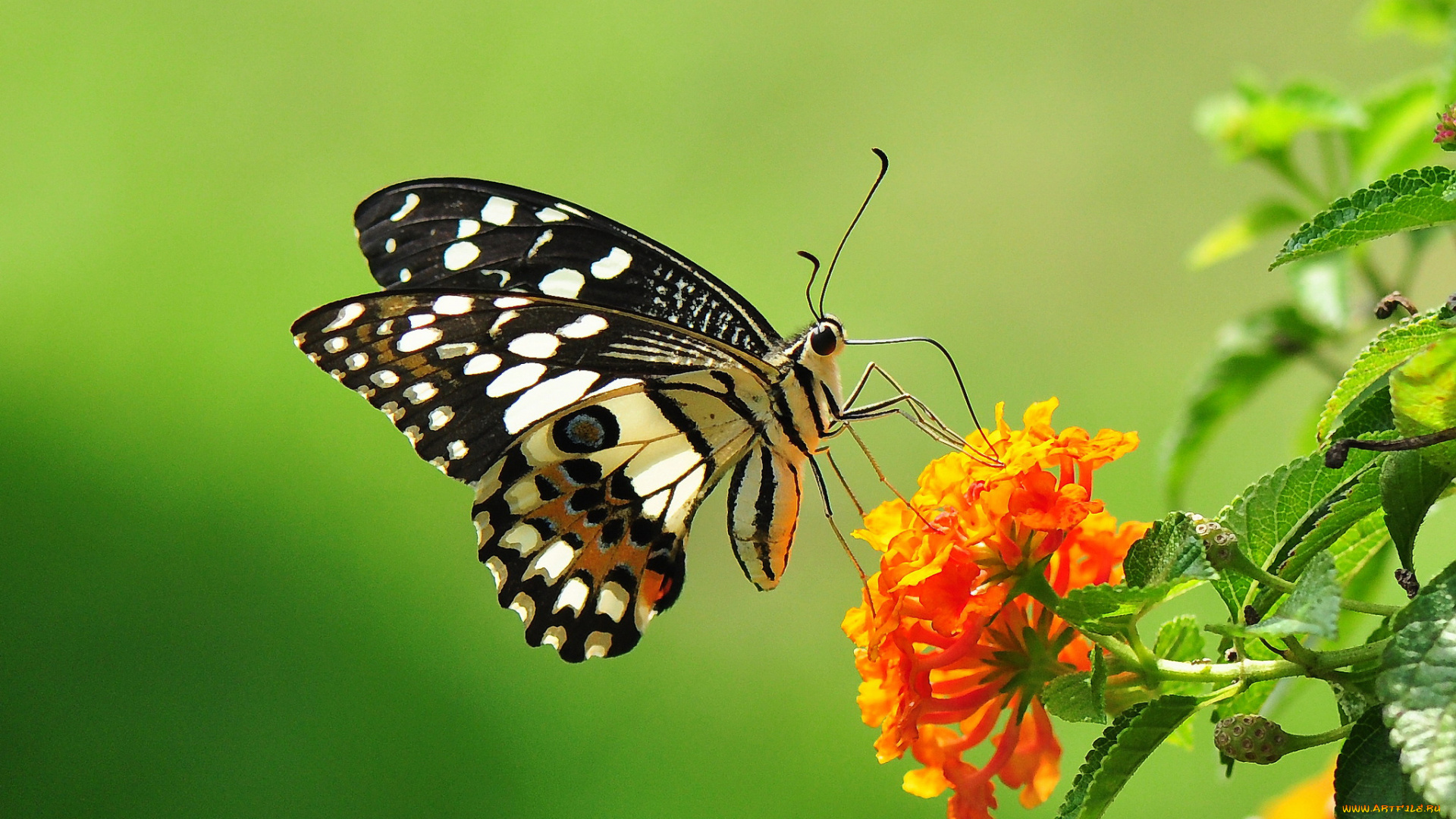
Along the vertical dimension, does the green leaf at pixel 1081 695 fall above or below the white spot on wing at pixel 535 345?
below

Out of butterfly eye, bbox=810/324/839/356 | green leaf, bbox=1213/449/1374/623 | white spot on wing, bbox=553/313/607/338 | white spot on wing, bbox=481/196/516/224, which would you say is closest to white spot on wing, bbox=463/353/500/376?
white spot on wing, bbox=553/313/607/338

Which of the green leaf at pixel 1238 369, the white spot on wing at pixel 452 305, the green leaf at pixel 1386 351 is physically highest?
the white spot on wing at pixel 452 305

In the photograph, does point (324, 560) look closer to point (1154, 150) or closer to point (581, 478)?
point (581, 478)

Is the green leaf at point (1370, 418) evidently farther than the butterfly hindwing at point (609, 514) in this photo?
No

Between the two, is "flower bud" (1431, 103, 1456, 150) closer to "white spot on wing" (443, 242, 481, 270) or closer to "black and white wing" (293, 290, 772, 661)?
"black and white wing" (293, 290, 772, 661)

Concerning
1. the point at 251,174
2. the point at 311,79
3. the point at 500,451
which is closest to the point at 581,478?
the point at 500,451

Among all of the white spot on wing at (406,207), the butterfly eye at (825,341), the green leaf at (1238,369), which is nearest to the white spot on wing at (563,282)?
the white spot on wing at (406,207)

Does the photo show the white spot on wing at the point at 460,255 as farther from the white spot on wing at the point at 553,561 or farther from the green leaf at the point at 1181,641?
the green leaf at the point at 1181,641
